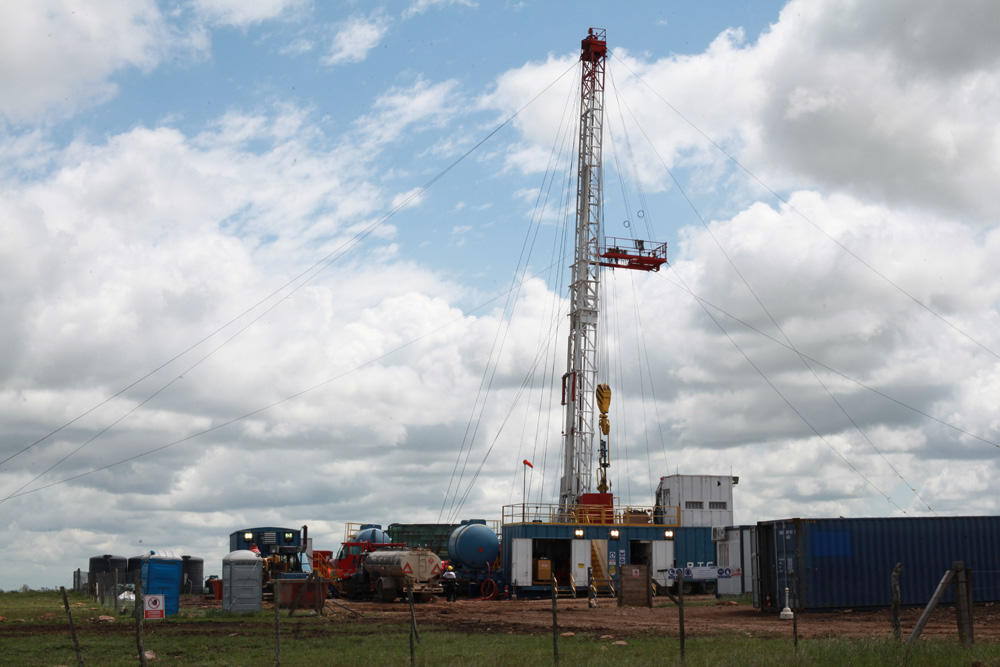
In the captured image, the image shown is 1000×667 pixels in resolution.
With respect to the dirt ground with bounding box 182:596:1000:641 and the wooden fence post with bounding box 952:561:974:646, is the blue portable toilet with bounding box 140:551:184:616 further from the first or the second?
the wooden fence post with bounding box 952:561:974:646

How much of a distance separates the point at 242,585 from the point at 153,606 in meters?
5.97

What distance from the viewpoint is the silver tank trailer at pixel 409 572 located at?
3712 centimetres

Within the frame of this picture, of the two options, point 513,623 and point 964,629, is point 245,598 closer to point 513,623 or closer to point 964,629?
point 513,623

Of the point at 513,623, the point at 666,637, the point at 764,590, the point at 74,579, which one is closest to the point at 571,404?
the point at 764,590

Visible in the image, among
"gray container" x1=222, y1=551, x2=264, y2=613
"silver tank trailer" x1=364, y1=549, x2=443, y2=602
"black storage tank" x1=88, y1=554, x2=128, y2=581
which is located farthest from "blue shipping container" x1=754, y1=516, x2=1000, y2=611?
"black storage tank" x1=88, y1=554, x2=128, y2=581

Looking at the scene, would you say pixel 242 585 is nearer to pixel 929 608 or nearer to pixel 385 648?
pixel 385 648

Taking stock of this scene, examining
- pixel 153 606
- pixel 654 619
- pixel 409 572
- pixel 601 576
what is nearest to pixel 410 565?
pixel 409 572

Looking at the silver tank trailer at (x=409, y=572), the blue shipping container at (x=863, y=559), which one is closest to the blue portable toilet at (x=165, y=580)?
the silver tank trailer at (x=409, y=572)

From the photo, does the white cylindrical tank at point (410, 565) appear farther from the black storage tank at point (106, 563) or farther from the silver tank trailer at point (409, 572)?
the black storage tank at point (106, 563)

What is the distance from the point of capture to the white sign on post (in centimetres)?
2322

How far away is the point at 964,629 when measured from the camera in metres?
17.1

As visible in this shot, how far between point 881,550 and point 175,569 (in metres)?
22.8

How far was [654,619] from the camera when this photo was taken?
29.1m

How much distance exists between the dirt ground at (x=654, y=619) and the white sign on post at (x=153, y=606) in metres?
5.25
